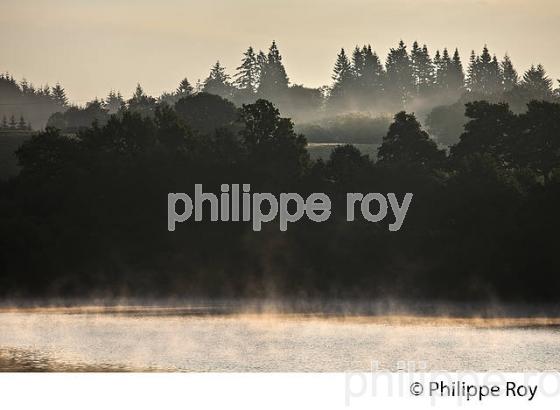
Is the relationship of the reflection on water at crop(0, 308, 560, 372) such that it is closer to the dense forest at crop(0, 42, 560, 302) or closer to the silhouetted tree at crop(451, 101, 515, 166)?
the dense forest at crop(0, 42, 560, 302)

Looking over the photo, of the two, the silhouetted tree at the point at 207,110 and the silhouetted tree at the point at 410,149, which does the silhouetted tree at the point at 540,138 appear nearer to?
the silhouetted tree at the point at 410,149

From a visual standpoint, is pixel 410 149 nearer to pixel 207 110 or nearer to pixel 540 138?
pixel 540 138

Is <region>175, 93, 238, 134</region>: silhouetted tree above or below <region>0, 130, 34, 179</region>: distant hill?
above

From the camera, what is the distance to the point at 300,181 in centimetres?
10656

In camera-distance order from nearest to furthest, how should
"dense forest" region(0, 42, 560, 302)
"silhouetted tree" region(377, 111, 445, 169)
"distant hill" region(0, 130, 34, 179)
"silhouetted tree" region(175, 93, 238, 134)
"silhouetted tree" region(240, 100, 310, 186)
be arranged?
"dense forest" region(0, 42, 560, 302), "silhouetted tree" region(240, 100, 310, 186), "silhouetted tree" region(377, 111, 445, 169), "distant hill" region(0, 130, 34, 179), "silhouetted tree" region(175, 93, 238, 134)

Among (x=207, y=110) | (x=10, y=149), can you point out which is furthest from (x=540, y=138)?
(x=10, y=149)

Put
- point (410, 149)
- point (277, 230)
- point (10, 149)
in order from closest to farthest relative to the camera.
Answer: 1. point (277, 230)
2. point (410, 149)
3. point (10, 149)

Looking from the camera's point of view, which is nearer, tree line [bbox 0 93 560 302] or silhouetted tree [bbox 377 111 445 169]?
tree line [bbox 0 93 560 302]

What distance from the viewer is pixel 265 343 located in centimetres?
6531

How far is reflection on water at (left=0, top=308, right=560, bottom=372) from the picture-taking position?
5644 centimetres

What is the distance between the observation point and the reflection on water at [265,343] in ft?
185

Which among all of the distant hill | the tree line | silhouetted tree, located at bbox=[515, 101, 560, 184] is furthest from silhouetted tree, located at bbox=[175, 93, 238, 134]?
silhouetted tree, located at bbox=[515, 101, 560, 184]

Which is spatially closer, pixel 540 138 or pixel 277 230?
pixel 277 230
